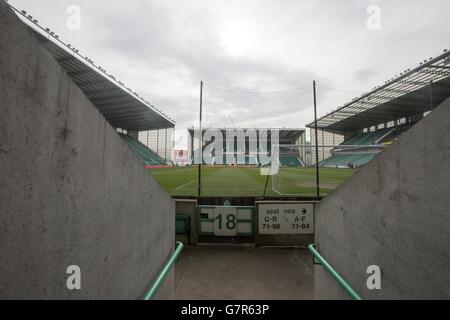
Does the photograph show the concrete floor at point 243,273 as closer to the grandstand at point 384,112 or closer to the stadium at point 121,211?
the stadium at point 121,211

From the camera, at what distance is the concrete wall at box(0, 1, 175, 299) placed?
0.88m

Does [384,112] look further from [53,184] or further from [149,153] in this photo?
[149,153]

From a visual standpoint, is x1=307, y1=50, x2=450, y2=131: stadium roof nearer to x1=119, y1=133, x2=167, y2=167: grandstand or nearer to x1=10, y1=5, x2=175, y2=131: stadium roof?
x1=10, y1=5, x2=175, y2=131: stadium roof

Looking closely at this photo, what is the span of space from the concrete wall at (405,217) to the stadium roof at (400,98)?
10107 millimetres

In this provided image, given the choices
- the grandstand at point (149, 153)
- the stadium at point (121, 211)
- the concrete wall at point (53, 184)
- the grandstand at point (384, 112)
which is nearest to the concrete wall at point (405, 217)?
the stadium at point (121, 211)

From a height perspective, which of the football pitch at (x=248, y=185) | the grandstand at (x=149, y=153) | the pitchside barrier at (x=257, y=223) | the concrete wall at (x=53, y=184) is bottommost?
the pitchside barrier at (x=257, y=223)

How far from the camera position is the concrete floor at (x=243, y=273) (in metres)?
3.58

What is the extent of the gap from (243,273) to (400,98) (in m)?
35.3

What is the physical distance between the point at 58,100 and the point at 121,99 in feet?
116

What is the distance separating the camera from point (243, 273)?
421cm

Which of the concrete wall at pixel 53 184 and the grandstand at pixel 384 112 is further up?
the grandstand at pixel 384 112

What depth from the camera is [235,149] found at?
163ft
